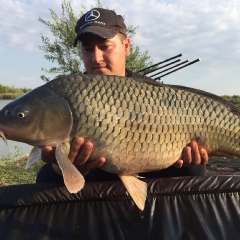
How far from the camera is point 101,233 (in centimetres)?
137

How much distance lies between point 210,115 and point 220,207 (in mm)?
394

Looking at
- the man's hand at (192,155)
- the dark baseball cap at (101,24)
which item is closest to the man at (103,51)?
the dark baseball cap at (101,24)

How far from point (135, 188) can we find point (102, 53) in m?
0.95

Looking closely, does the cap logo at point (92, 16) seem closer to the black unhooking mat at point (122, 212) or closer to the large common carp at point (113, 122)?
the large common carp at point (113, 122)

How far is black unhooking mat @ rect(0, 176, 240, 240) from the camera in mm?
1379

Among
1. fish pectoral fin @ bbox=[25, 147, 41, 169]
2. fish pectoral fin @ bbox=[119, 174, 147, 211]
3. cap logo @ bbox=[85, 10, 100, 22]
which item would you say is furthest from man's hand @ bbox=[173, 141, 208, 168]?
cap logo @ bbox=[85, 10, 100, 22]

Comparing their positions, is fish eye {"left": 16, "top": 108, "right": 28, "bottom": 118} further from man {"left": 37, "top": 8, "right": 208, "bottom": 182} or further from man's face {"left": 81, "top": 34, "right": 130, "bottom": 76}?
man's face {"left": 81, "top": 34, "right": 130, "bottom": 76}

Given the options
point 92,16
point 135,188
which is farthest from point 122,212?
point 92,16

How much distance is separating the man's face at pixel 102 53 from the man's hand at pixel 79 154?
803 mm

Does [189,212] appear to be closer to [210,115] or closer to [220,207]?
[220,207]

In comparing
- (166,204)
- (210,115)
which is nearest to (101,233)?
(166,204)

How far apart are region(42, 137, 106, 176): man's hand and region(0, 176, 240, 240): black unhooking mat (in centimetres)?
18

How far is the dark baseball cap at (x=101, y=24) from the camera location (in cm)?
193

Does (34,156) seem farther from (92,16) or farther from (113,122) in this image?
(92,16)
